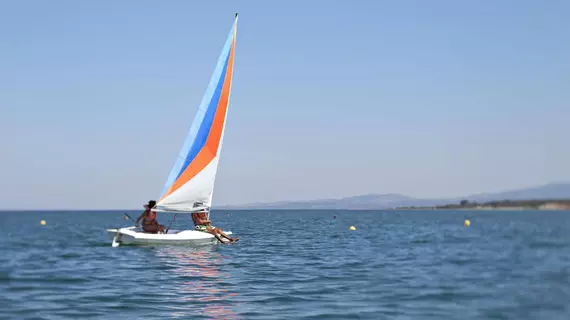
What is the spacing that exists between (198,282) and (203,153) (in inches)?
754

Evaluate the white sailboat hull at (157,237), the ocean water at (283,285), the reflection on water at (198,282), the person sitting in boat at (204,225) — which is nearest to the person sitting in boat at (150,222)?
the white sailboat hull at (157,237)

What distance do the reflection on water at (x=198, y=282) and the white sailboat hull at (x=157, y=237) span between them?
55cm

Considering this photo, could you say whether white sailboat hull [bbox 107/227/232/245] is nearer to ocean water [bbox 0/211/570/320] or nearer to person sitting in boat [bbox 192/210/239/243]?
ocean water [bbox 0/211/570/320]

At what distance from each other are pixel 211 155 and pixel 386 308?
86.2 feet

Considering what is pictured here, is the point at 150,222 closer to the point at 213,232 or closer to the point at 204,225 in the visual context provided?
the point at 204,225

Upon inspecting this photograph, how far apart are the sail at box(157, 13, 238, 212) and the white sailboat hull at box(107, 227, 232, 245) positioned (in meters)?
3.03

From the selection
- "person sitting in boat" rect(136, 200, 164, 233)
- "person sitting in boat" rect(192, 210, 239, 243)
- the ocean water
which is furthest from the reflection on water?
"person sitting in boat" rect(192, 210, 239, 243)

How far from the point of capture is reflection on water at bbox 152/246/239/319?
17438 mm

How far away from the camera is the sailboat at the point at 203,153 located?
40.9 m

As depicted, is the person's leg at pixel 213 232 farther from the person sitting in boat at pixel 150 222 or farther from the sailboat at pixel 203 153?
the person sitting in boat at pixel 150 222

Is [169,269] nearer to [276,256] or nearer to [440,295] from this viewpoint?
[276,256]

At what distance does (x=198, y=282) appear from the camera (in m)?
23.7

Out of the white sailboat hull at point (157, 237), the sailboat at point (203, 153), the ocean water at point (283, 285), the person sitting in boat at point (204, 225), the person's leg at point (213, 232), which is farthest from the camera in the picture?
the sailboat at point (203, 153)

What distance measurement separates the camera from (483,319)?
1595 cm
